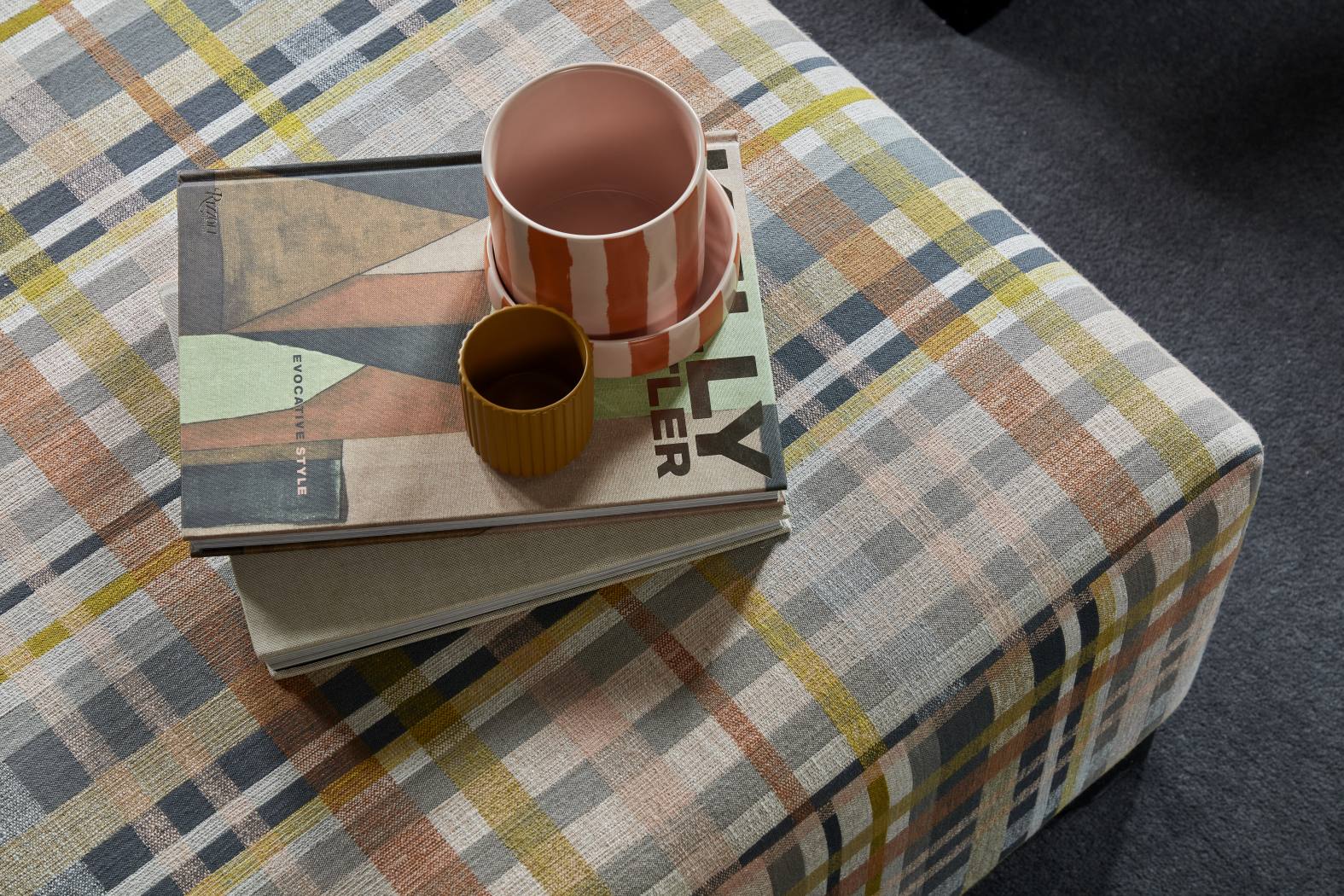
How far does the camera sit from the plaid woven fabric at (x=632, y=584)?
25.0 inches

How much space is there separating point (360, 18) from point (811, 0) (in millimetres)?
784

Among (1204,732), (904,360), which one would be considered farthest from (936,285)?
(1204,732)

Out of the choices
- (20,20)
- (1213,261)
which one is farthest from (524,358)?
(1213,261)

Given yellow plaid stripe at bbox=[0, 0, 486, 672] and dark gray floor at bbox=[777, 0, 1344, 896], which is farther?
dark gray floor at bbox=[777, 0, 1344, 896]

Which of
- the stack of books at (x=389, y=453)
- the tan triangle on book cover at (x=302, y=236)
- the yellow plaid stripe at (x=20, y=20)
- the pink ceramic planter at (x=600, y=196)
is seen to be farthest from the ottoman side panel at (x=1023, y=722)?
the yellow plaid stripe at (x=20, y=20)

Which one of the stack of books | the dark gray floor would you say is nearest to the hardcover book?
the stack of books

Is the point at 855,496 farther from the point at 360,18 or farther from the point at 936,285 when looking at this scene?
the point at 360,18

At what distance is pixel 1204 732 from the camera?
1150 mm

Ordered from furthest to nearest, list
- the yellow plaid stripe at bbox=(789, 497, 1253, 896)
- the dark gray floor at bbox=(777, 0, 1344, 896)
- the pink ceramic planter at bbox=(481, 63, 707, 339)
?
the dark gray floor at bbox=(777, 0, 1344, 896) < the yellow plaid stripe at bbox=(789, 497, 1253, 896) < the pink ceramic planter at bbox=(481, 63, 707, 339)

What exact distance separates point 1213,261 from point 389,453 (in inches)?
40.4

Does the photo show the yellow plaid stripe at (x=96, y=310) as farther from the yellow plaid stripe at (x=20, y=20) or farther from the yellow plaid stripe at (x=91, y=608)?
the yellow plaid stripe at (x=20, y=20)

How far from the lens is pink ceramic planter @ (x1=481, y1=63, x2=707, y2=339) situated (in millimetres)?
595

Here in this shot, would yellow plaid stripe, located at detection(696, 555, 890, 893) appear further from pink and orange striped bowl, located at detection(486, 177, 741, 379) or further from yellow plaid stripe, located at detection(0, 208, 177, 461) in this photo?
yellow plaid stripe, located at detection(0, 208, 177, 461)

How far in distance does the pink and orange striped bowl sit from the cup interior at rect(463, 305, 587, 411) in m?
0.02
